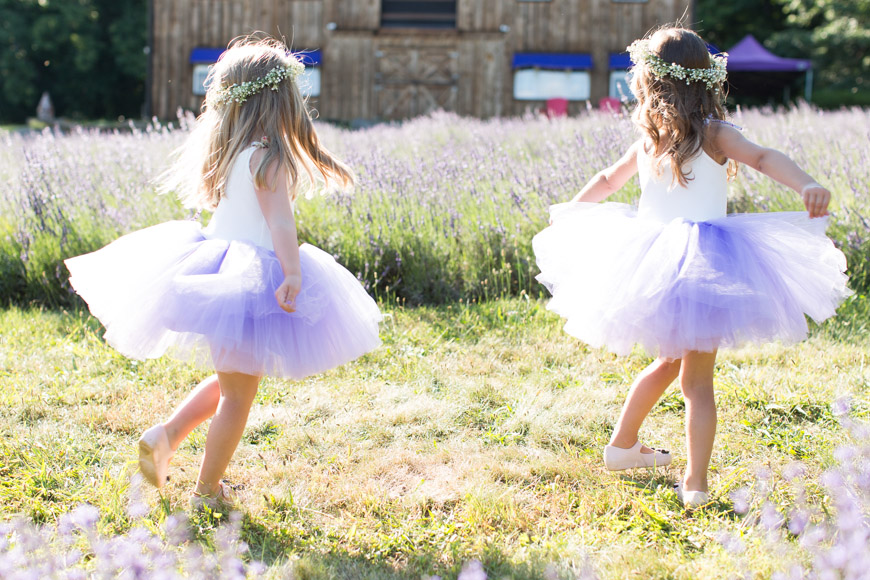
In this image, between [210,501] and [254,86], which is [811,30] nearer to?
[254,86]

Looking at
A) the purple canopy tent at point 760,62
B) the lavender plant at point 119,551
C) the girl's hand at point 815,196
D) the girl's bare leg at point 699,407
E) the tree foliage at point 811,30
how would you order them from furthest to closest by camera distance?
the tree foliage at point 811,30 < the purple canopy tent at point 760,62 < the girl's bare leg at point 699,407 < the girl's hand at point 815,196 < the lavender plant at point 119,551

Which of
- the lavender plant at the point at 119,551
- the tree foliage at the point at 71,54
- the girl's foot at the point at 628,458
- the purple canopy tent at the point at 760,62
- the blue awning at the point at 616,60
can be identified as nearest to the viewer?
the lavender plant at the point at 119,551

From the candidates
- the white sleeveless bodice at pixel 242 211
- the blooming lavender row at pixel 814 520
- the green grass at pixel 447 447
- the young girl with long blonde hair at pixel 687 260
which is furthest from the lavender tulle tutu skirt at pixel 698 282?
the white sleeveless bodice at pixel 242 211

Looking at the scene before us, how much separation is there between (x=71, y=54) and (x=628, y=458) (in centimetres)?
3155

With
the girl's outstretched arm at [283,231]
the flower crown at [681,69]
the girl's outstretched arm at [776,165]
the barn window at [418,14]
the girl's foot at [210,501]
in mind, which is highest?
the barn window at [418,14]

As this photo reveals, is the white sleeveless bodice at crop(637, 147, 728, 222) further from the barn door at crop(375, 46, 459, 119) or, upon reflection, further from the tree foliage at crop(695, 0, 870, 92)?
the tree foliage at crop(695, 0, 870, 92)

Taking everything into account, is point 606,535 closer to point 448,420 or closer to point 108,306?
point 448,420

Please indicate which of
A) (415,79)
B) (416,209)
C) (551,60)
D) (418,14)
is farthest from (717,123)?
(418,14)

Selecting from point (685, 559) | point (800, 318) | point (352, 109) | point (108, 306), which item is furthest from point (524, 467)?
point (352, 109)

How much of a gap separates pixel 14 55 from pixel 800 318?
31688 millimetres

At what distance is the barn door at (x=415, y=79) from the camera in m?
18.2

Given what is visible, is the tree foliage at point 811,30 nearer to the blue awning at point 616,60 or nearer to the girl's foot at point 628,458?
the blue awning at point 616,60

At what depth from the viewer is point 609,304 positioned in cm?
253

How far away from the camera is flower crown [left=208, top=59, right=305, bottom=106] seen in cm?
260
